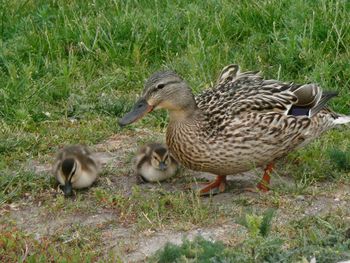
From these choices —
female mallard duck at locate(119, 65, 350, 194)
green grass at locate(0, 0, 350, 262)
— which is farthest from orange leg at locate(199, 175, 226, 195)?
green grass at locate(0, 0, 350, 262)

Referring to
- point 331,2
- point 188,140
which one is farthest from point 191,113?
point 331,2

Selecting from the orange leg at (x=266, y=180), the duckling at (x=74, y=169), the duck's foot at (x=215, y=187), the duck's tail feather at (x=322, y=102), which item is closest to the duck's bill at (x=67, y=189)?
the duckling at (x=74, y=169)

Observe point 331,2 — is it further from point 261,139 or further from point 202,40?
point 261,139

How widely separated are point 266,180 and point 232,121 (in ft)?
1.53

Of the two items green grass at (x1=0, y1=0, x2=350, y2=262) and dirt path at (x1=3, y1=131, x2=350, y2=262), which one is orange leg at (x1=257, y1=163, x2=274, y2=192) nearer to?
dirt path at (x1=3, y1=131, x2=350, y2=262)

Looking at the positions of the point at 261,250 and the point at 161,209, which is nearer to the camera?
the point at 261,250

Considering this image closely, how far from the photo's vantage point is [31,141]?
7.11m

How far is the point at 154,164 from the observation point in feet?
21.3

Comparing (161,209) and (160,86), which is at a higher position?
(160,86)

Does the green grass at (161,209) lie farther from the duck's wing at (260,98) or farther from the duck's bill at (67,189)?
the duck's wing at (260,98)

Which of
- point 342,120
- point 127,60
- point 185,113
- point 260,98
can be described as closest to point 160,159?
point 185,113

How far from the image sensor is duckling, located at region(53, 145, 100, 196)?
6375 mm

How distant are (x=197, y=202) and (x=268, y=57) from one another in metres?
2.44

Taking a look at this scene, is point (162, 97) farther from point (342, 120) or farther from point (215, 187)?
point (342, 120)
